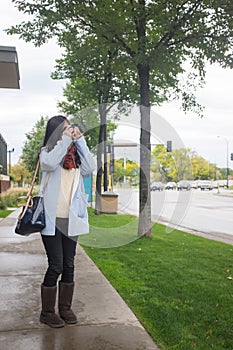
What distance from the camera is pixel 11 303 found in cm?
476

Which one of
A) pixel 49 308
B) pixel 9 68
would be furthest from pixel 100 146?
pixel 49 308

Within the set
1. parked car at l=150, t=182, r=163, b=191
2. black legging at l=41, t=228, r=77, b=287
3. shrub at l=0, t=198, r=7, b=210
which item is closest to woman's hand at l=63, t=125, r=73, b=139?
black legging at l=41, t=228, r=77, b=287

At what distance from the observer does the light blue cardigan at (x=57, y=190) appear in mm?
4027

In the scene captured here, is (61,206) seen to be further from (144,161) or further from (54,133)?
(144,161)

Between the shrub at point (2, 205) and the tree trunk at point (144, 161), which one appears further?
the shrub at point (2, 205)

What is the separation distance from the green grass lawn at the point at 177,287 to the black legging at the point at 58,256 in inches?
33.1

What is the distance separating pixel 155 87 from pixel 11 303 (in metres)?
10.00

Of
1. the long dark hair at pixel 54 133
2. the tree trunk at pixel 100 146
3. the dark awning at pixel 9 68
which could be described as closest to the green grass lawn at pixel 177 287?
the long dark hair at pixel 54 133

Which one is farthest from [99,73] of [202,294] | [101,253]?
[202,294]

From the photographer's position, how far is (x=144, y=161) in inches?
416

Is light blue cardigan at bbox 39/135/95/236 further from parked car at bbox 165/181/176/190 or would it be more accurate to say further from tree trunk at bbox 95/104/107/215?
tree trunk at bbox 95/104/107/215

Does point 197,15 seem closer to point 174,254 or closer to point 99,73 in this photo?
point 174,254

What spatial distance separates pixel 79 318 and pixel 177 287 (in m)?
1.74

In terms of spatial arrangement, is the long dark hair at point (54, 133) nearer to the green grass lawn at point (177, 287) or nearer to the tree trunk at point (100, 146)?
the green grass lawn at point (177, 287)
